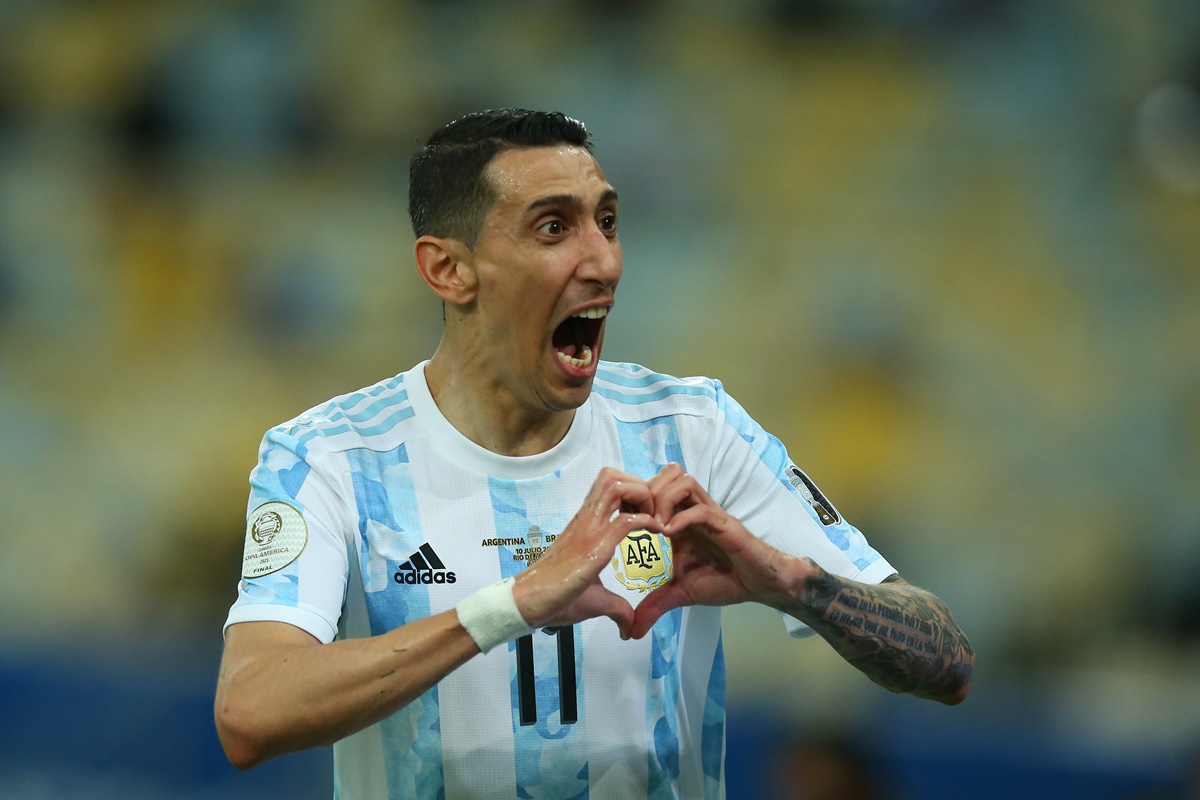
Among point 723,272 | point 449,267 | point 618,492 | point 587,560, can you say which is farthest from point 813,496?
point 723,272

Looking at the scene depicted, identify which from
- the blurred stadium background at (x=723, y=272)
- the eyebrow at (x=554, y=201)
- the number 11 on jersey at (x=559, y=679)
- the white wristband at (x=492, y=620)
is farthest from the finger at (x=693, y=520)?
the blurred stadium background at (x=723, y=272)

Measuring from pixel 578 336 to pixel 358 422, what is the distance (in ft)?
1.85

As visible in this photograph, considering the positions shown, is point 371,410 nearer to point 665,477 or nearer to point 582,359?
point 582,359

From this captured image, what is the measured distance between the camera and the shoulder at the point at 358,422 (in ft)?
9.76

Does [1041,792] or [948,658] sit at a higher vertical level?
[948,658]

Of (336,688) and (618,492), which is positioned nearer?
(336,688)

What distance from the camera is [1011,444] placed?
667cm

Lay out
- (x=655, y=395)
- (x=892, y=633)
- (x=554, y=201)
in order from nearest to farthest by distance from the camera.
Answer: (x=892, y=633)
(x=554, y=201)
(x=655, y=395)

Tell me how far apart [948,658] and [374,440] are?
4.40 ft

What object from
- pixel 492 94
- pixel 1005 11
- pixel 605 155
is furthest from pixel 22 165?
pixel 1005 11

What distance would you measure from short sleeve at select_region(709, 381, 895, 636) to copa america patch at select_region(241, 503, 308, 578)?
98cm

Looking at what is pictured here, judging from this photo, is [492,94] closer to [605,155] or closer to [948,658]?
[605,155]

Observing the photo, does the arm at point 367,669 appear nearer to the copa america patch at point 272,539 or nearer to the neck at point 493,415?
the copa america patch at point 272,539

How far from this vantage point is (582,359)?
3158mm
